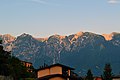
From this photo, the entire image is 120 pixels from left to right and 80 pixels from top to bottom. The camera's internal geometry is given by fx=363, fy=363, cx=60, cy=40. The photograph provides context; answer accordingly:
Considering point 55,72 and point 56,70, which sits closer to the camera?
point 55,72

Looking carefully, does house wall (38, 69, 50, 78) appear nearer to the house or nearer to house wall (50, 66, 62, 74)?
the house

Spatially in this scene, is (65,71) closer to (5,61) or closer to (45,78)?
(45,78)

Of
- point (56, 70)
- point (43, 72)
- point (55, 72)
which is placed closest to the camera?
point (55, 72)

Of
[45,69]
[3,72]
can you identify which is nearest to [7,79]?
[3,72]

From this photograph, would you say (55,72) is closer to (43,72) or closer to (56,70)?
Result: (56,70)

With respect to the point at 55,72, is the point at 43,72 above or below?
below

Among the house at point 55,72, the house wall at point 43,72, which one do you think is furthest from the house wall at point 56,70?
the house wall at point 43,72

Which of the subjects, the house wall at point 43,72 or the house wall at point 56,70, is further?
the house wall at point 43,72

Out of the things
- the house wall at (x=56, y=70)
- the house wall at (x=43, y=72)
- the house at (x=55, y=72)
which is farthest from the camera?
the house wall at (x=43, y=72)

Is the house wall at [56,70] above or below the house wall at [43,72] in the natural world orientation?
above

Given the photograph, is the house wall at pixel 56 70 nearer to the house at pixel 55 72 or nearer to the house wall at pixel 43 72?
the house at pixel 55 72

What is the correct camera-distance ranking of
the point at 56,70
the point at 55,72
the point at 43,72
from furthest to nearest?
the point at 43,72 < the point at 56,70 < the point at 55,72

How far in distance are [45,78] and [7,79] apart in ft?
34.9

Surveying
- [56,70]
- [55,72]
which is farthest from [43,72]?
[56,70]
